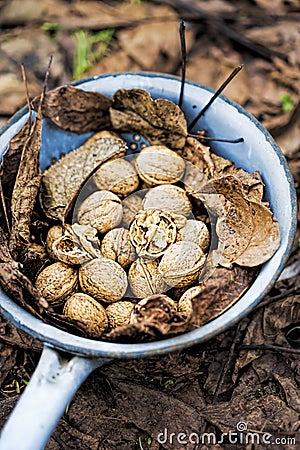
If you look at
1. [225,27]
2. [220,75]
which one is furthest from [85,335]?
[225,27]

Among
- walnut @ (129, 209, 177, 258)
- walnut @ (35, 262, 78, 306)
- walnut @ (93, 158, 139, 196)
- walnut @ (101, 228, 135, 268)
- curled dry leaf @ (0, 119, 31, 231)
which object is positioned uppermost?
curled dry leaf @ (0, 119, 31, 231)

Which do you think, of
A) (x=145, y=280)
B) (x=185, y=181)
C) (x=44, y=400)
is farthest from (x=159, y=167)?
(x=44, y=400)

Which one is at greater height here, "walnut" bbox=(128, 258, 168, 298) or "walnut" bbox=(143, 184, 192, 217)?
"walnut" bbox=(143, 184, 192, 217)

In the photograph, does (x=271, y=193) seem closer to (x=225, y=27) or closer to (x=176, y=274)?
(x=176, y=274)

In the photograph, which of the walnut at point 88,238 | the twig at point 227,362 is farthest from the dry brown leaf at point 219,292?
the twig at point 227,362

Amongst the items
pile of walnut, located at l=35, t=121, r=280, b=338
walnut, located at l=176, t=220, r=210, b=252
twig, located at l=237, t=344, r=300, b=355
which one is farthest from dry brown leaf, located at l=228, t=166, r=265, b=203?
twig, located at l=237, t=344, r=300, b=355

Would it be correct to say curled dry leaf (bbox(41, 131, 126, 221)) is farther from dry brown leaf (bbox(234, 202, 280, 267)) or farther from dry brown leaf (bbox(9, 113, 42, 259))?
dry brown leaf (bbox(234, 202, 280, 267))
